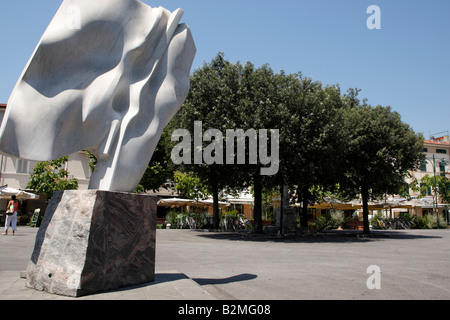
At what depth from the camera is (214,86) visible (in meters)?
19.8

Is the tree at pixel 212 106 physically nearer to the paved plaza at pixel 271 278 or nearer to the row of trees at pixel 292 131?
the row of trees at pixel 292 131

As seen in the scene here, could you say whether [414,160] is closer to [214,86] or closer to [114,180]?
[214,86]

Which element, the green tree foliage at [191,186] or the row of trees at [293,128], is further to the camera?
the green tree foliage at [191,186]

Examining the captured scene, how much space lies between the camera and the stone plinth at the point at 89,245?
5230 millimetres

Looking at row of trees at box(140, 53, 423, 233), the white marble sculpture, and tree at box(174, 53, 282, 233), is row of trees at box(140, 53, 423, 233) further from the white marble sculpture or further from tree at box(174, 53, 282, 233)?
the white marble sculpture

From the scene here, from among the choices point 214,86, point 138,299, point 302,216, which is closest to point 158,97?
point 138,299

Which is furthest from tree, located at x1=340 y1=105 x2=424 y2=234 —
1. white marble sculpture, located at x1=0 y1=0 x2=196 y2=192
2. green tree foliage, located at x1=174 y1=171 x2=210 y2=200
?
white marble sculpture, located at x1=0 y1=0 x2=196 y2=192

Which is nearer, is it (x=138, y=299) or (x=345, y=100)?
(x=138, y=299)

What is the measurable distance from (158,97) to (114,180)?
1684mm

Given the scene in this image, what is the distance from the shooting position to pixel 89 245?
5.25 m

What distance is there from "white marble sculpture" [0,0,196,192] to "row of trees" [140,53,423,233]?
11274mm

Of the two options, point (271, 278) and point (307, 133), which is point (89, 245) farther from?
point (307, 133)

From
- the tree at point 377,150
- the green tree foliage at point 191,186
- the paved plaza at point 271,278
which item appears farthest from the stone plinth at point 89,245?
the green tree foliage at point 191,186

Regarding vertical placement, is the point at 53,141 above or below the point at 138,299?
above
